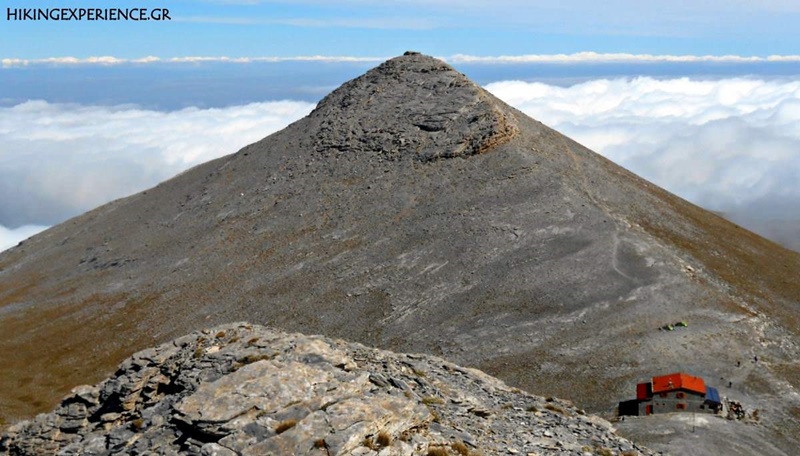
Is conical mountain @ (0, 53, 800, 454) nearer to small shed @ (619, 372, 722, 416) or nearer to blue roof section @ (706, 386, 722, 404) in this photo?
blue roof section @ (706, 386, 722, 404)

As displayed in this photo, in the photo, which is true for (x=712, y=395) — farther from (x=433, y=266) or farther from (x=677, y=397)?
(x=433, y=266)

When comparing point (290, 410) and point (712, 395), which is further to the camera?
point (712, 395)

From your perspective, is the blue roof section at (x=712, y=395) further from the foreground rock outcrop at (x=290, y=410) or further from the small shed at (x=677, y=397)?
the foreground rock outcrop at (x=290, y=410)

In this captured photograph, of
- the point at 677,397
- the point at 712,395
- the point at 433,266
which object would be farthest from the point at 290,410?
the point at 433,266

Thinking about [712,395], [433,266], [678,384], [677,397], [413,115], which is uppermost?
[413,115]

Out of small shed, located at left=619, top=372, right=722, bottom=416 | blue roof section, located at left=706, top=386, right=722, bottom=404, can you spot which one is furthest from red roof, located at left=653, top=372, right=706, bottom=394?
blue roof section, located at left=706, top=386, right=722, bottom=404

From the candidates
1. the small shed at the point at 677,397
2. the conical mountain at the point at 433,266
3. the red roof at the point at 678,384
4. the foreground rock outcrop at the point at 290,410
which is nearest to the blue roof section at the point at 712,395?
the small shed at the point at 677,397

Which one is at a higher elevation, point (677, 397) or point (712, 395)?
point (677, 397)
